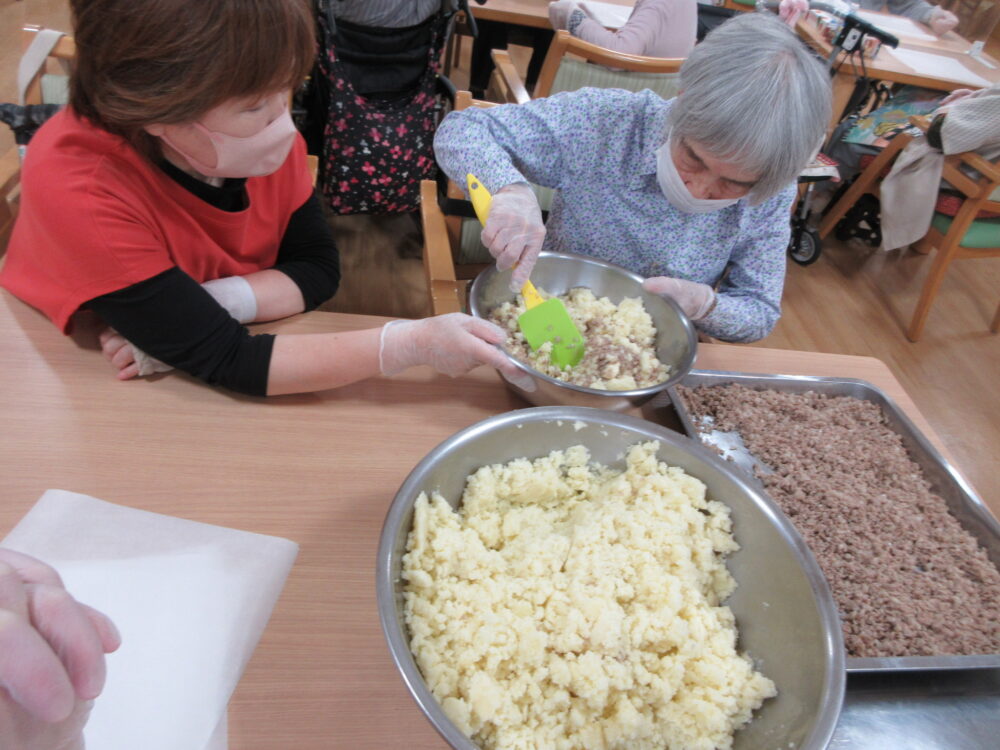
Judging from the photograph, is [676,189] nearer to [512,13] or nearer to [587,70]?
[587,70]

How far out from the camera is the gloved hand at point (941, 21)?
3.56 m

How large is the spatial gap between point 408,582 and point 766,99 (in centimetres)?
94

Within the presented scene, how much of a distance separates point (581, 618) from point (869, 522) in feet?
2.13

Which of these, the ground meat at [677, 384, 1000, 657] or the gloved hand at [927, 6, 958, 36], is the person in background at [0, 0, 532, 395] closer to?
the ground meat at [677, 384, 1000, 657]

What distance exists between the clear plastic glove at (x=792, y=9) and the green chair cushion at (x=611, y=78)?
176 centimetres

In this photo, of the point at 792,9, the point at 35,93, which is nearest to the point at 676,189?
the point at 35,93

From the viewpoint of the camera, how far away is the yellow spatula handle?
1146 millimetres

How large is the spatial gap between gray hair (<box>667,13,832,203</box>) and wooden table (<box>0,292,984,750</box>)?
22.9 inches

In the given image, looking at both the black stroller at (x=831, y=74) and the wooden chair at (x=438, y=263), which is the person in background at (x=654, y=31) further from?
the wooden chair at (x=438, y=263)

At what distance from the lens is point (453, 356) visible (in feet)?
A: 3.29

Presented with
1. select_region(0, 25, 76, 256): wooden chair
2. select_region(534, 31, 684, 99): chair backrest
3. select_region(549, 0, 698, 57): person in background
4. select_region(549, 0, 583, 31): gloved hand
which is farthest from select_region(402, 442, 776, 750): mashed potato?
select_region(549, 0, 583, 31): gloved hand

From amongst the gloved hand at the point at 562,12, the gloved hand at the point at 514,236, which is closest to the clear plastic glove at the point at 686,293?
the gloved hand at the point at 514,236

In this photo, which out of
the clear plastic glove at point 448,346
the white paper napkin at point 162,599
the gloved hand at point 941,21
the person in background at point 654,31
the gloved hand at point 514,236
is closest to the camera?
the white paper napkin at point 162,599

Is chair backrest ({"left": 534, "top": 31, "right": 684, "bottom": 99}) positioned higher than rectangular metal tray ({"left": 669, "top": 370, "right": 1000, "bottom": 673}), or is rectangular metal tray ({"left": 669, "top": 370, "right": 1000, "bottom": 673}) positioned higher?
chair backrest ({"left": 534, "top": 31, "right": 684, "bottom": 99})
